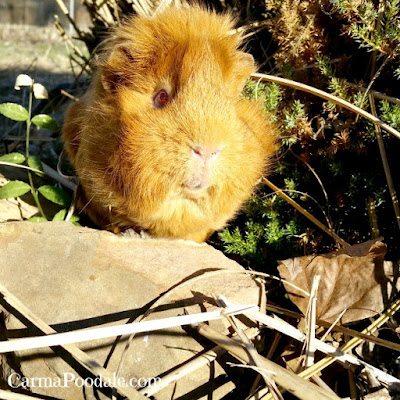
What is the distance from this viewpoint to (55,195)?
2785 mm

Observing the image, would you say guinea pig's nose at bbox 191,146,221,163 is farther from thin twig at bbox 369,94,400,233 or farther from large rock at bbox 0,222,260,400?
thin twig at bbox 369,94,400,233

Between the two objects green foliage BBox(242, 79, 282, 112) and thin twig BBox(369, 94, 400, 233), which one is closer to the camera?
thin twig BBox(369, 94, 400, 233)

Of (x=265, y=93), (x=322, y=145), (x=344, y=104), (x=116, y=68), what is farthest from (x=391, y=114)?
(x=116, y=68)

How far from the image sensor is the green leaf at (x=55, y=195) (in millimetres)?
2781

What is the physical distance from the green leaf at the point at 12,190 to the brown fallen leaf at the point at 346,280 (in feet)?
4.71

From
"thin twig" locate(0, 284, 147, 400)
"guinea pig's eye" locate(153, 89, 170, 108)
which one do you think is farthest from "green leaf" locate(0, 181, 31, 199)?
"guinea pig's eye" locate(153, 89, 170, 108)

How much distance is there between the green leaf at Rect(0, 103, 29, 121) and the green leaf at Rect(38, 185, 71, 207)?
403 mm

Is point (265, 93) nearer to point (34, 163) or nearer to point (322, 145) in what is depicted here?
point (322, 145)

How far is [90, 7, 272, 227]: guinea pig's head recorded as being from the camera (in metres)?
1.92

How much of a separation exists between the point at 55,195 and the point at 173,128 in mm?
1127

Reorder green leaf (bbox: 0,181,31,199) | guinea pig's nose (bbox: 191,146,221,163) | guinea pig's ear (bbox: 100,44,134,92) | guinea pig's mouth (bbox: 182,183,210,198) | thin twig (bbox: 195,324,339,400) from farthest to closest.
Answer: green leaf (bbox: 0,181,31,199)
guinea pig's ear (bbox: 100,44,134,92)
guinea pig's mouth (bbox: 182,183,210,198)
guinea pig's nose (bbox: 191,146,221,163)
thin twig (bbox: 195,324,339,400)

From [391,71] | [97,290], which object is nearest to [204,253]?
[97,290]

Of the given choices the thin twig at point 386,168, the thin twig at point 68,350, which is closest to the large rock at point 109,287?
the thin twig at point 68,350

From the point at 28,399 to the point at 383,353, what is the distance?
60.3 inches
